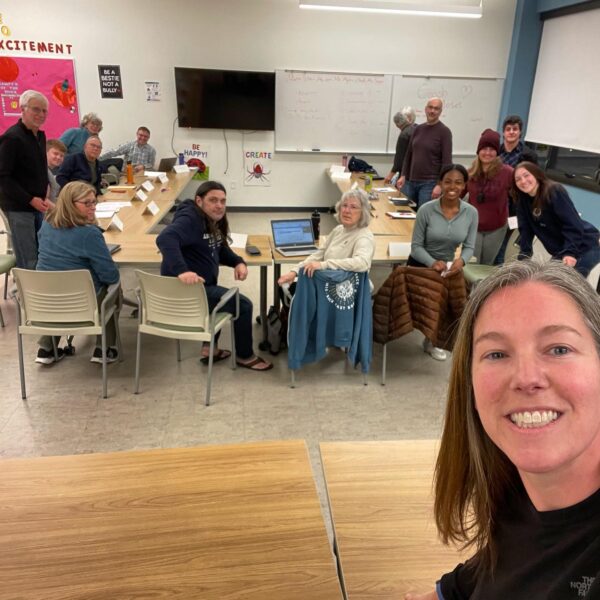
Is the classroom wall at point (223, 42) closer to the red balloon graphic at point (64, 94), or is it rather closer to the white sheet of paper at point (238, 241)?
the red balloon graphic at point (64, 94)

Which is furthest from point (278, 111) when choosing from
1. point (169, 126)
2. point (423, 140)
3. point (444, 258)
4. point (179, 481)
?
point (179, 481)

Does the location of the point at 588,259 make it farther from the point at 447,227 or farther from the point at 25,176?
the point at 25,176

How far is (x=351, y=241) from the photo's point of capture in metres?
3.18

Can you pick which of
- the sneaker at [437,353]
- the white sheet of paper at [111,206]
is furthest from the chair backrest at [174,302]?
the white sheet of paper at [111,206]

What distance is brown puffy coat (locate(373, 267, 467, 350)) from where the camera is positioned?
3039 millimetres

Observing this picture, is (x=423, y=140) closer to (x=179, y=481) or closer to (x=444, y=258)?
(x=444, y=258)

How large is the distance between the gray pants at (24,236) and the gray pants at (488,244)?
11.6 feet

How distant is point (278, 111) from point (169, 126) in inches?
61.4

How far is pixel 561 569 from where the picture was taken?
71 centimetres

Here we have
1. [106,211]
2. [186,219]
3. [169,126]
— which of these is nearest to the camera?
[186,219]

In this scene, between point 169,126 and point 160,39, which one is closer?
point 160,39

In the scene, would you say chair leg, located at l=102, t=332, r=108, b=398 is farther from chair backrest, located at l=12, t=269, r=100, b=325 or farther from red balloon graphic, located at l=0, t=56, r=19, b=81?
red balloon graphic, located at l=0, t=56, r=19, b=81

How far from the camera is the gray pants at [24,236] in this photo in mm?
3820

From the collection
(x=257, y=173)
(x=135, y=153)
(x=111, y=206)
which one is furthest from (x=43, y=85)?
(x=111, y=206)
